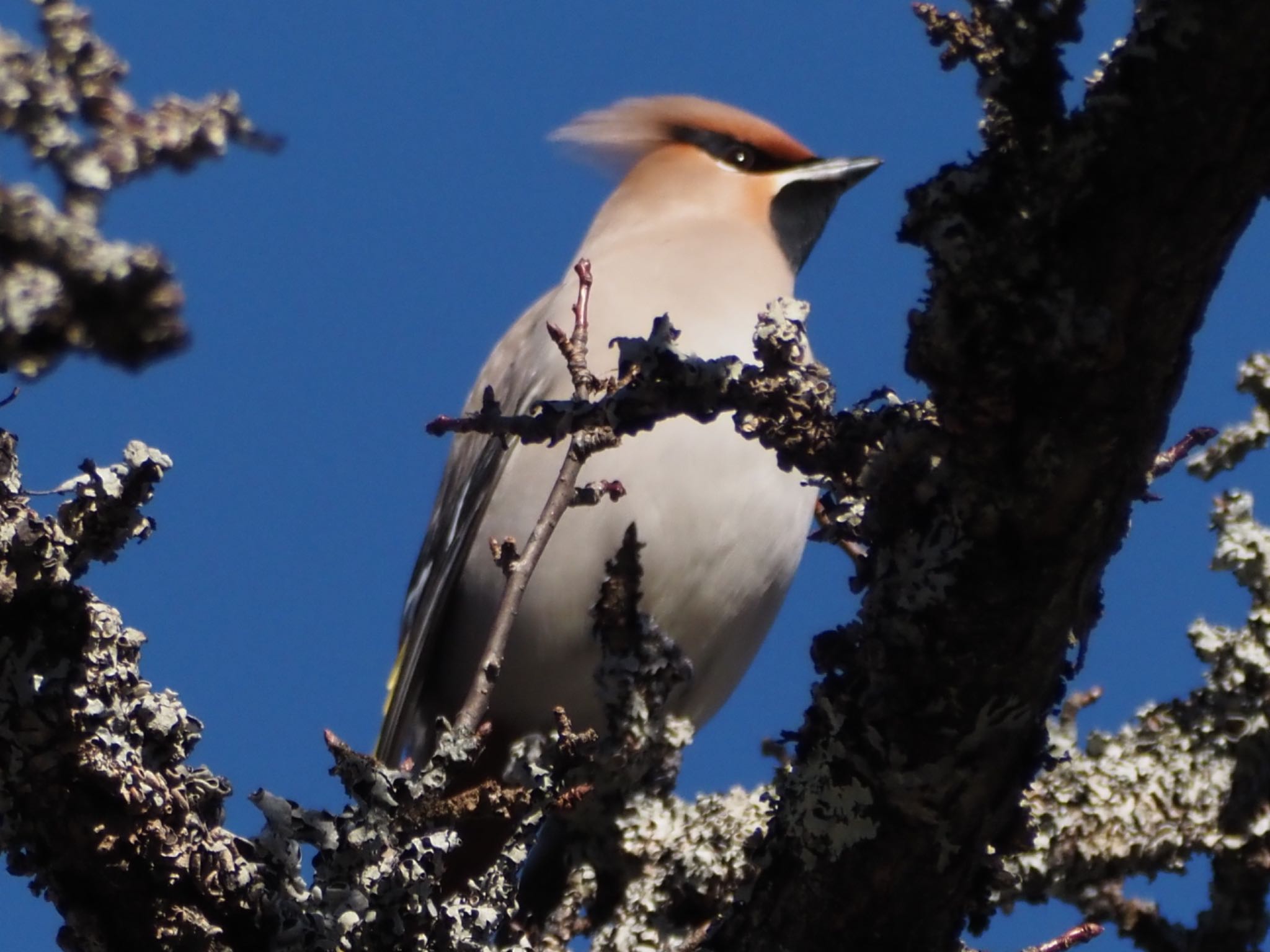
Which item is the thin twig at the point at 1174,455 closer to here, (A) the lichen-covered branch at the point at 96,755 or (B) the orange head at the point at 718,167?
(A) the lichen-covered branch at the point at 96,755

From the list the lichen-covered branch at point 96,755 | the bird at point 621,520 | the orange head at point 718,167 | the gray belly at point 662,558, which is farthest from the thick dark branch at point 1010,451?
the orange head at point 718,167

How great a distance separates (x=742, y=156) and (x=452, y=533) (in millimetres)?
1749

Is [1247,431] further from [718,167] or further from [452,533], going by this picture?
[718,167]

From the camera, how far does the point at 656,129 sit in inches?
242

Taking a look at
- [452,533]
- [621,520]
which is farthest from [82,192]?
[452,533]

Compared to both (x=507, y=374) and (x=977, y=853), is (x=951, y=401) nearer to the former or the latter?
(x=977, y=853)

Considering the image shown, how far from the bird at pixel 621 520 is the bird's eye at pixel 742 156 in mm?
293

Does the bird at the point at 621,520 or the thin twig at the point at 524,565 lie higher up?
the bird at the point at 621,520

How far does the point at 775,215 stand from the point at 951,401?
3.41 m

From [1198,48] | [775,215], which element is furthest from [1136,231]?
[775,215]

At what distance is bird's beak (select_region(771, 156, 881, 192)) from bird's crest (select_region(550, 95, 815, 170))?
0.28 feet

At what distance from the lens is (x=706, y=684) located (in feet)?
15.6

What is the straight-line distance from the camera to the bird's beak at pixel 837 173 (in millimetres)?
5621

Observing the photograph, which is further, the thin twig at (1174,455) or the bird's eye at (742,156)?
the bird's eye at (742,156)
